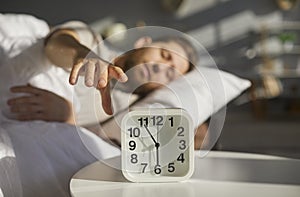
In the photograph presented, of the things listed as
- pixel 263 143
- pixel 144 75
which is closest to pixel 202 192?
pixel 144 75

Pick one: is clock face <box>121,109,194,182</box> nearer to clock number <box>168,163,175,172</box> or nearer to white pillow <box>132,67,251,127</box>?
clock number <box>168,163,175,172</box>

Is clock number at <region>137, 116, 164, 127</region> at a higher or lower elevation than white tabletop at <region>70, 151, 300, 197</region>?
higher

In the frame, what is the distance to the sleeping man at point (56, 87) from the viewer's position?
3.36ft

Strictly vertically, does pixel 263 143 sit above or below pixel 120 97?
below

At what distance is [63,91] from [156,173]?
75 centimetres

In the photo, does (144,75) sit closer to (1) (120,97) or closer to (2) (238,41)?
(1) (120,97)

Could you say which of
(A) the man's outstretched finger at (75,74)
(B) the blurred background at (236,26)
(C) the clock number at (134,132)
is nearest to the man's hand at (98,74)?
(A) the man's outstretched finger at (75,74)

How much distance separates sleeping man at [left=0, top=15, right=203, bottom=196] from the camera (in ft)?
3.36

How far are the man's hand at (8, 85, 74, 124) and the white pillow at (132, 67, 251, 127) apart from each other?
22 centimetres

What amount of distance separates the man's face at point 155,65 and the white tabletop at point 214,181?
42 cm

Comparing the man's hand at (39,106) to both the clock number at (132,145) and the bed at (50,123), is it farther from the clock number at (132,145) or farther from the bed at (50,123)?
the clock number at (132,145)

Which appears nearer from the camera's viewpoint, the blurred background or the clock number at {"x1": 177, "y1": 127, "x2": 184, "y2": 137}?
the clock number at {"x1": 177, "y1": 127, "x2": 184, "y2": 137}

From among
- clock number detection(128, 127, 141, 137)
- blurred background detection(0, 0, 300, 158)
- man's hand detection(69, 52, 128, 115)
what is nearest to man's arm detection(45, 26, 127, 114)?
man's hand detection(69, 52, 128, 115)

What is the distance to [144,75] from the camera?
4.79 feet
